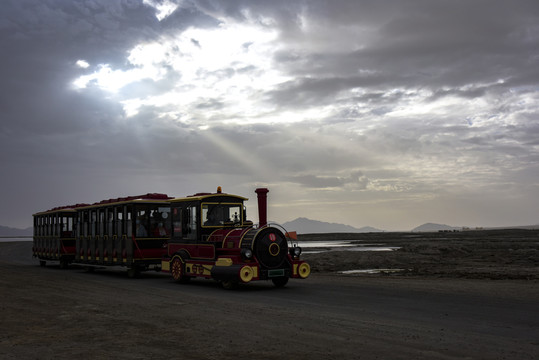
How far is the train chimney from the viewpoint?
1545 cm

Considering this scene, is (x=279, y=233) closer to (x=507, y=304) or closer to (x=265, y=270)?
(x=265, y=270)

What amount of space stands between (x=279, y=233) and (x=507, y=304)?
708 centimetres

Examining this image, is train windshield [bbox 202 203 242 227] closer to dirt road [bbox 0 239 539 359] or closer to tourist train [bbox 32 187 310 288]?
tourist train [bbox 32 187 310 288]

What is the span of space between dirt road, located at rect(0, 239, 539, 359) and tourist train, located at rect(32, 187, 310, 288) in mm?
847

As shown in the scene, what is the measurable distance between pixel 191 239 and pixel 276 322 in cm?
822

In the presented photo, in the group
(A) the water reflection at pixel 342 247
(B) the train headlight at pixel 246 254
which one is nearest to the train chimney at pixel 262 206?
(B) the train headlight at pixel 246 254

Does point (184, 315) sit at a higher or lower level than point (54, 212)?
lower

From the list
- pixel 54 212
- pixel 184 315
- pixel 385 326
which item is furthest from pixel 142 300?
pixel 54 212

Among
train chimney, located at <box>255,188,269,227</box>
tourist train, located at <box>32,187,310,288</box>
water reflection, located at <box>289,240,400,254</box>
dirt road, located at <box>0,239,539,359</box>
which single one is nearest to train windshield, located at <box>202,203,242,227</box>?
tourist train, located at <box>32,187,310,288</box>

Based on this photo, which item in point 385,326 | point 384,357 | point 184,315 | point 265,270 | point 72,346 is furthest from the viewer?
point 265,270

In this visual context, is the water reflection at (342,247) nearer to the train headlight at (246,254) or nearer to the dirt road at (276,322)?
the train headlight at (246,254)

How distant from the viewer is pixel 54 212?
2833 cm

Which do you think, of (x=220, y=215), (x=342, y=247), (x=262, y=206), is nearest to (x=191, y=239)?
(x=220, y=215)

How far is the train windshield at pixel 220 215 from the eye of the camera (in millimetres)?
17016
